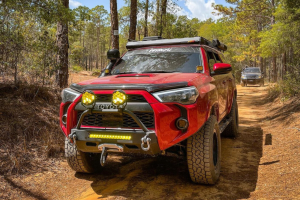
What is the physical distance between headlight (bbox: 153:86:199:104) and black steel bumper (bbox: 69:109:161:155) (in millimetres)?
381

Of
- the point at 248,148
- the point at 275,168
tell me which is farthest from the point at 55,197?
the point at 248,148

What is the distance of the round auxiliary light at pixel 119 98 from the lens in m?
3.08

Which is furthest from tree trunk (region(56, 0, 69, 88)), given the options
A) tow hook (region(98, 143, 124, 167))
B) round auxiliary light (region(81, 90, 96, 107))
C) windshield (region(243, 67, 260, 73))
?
windshield (region(243, 67, 260, 73))

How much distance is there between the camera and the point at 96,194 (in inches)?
141

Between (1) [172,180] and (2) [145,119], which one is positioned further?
Result: (1) [172,180]

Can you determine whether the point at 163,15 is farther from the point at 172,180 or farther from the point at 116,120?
the point at 116,120

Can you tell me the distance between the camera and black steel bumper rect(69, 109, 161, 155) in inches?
120

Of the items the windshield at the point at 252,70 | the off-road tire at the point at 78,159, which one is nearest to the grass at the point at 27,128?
the off-road tire at the point at 78,159

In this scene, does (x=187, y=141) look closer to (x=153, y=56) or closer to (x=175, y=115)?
(x=175, y=115)

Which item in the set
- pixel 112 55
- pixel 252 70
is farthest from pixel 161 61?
pixel 252 70

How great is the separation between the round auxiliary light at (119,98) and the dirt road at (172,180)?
1.27 m

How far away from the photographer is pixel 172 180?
388 cm

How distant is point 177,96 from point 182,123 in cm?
33

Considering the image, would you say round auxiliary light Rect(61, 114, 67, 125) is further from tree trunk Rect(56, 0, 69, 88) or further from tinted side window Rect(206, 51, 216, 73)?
tree trunk Rect(56, 0, 69, 88)
